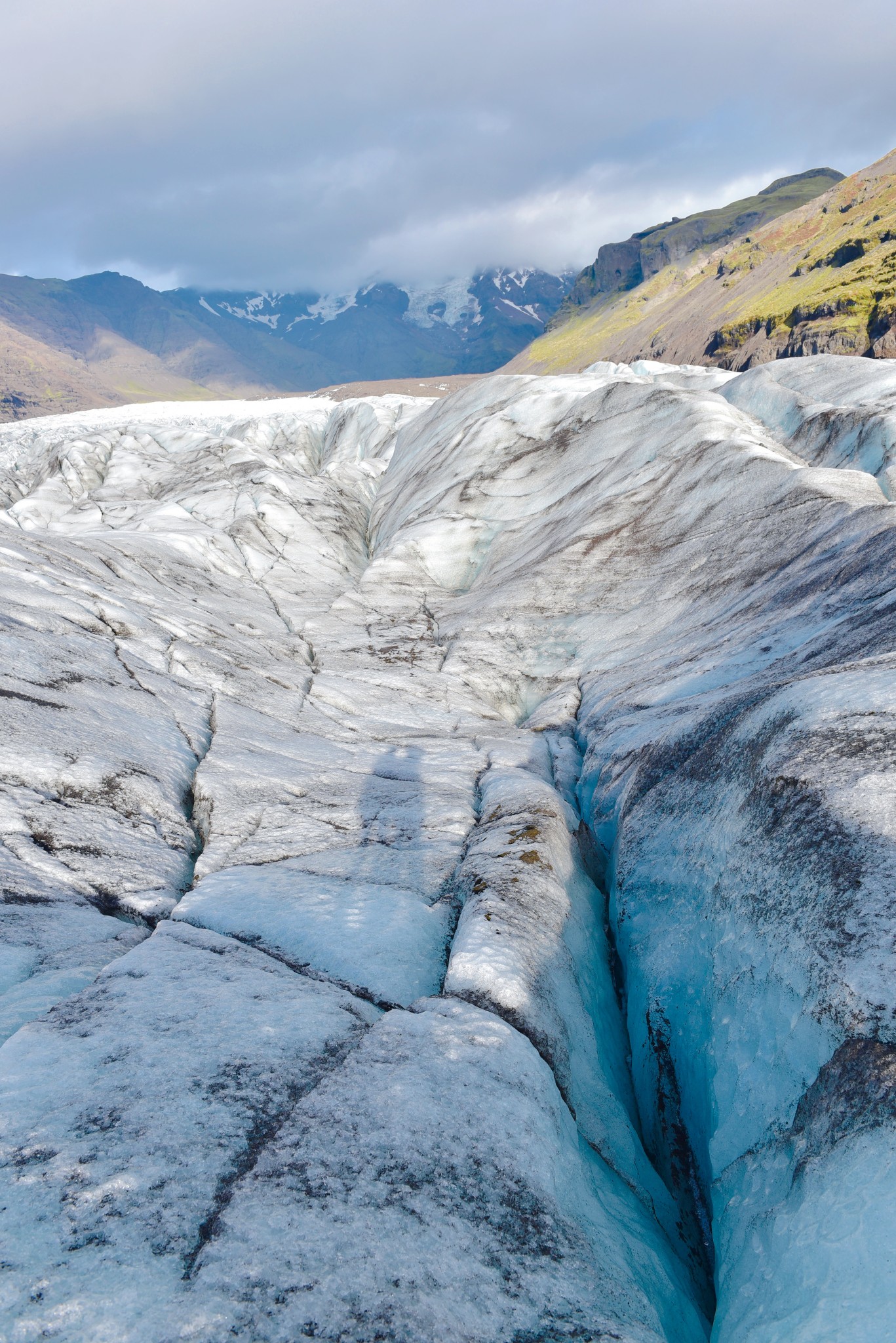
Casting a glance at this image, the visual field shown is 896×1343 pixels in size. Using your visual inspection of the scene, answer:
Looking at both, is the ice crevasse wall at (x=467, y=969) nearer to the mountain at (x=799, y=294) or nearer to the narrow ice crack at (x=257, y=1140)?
the narrow ice crack at (x=257, y=1140)

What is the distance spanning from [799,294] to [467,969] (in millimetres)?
141129

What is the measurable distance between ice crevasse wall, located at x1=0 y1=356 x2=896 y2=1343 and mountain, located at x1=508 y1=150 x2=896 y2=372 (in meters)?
83.5

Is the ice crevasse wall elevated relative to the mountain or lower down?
lower down

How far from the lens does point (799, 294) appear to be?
4476 inches

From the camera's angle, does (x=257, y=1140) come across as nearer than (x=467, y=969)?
Yes

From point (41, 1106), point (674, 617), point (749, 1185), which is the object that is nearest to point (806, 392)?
point (674, 617)

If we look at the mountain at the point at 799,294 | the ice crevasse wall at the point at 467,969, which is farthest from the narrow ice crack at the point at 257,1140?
the mountain at the point at 799,294

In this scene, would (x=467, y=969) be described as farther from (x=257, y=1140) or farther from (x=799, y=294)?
(x=799, y=294)

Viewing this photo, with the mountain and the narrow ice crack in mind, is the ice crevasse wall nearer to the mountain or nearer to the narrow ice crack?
the narrow ice crack

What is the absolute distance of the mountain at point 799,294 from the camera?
85.9 meters

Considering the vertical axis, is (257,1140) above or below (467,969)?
above

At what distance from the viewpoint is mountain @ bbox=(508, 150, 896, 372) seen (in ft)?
282

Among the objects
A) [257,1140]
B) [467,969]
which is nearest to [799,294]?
[467,969]

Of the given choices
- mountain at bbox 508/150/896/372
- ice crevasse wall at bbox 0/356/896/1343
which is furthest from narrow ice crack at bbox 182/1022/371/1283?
mountain at bbox 508/150/896/372
